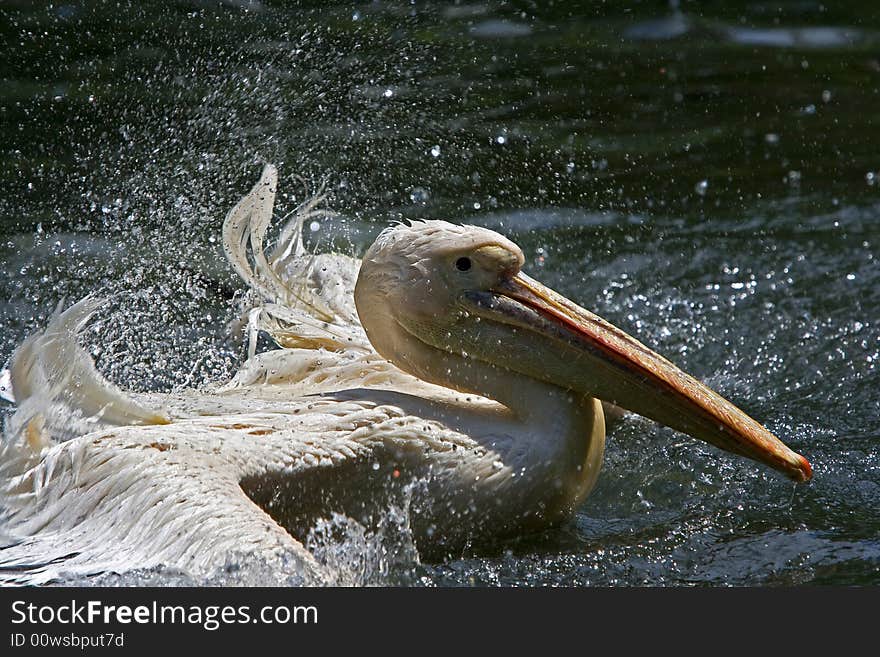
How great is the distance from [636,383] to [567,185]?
123 inches

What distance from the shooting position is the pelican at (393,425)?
2844 mm

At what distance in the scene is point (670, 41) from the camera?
25.2ft

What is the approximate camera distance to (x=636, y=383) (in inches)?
126

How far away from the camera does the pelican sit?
2844mm

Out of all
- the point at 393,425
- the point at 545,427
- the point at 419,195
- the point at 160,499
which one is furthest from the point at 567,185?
the point at 160,499

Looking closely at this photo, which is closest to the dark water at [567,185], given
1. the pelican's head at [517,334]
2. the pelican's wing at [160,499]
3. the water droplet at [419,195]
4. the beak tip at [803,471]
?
the water droplet at [419,195]

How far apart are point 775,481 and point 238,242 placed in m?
1.76

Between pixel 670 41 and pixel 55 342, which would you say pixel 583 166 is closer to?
pixel 670 41

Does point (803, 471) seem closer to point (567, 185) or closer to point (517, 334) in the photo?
point (517, 334)

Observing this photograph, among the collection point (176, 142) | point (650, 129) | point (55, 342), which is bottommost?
point (650, 129)

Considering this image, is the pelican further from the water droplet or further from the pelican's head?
A: the water droplet

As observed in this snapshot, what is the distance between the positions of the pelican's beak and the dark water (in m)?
0.25

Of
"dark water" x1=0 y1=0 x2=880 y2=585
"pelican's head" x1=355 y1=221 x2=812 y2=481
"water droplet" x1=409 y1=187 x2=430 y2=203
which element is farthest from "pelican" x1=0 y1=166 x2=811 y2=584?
"water droplet" x1=409 y1=187 x2=430 y2=203

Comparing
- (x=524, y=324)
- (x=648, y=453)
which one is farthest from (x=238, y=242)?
(x=648, y=453)
